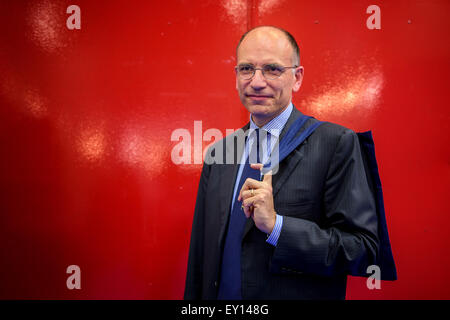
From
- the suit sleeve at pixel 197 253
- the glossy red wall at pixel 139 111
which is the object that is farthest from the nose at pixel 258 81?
the glossy red wall at pixel 139 111

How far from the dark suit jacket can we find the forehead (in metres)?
0.24

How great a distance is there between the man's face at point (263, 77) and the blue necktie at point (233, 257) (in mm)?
221

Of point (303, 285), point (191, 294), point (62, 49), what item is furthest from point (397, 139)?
point (62, 49)

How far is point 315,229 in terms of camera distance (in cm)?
90

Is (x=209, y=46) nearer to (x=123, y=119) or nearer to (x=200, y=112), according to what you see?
(x=200, y=112)

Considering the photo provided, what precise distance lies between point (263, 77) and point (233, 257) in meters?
0.66

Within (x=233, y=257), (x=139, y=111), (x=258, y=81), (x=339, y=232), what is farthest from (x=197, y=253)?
(x=139, y=111)

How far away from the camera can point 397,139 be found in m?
1.62

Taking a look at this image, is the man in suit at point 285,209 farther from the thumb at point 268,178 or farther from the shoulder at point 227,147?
the shoulder at point 227,147

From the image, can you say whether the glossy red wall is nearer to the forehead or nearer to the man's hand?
the forehead

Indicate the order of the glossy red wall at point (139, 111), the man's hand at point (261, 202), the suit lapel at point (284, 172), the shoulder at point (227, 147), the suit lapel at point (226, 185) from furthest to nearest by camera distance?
1. the glossy red wall at point (139, 111)
2. the shoulder at point (227, 147)
3. the suit lapel at point (226, 185)
4. the suit lapel at point (284, 172)
5. the man's hand at point (261, 202)

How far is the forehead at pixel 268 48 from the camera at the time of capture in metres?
1.01

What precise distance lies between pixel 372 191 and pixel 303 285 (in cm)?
41

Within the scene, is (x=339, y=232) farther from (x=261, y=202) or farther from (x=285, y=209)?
(x=261, y=202)
